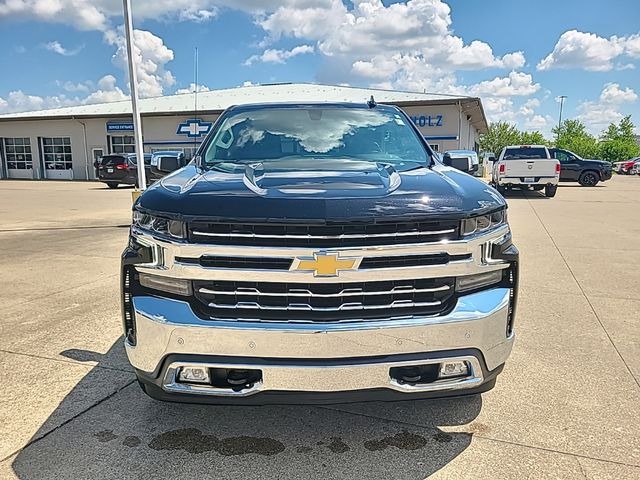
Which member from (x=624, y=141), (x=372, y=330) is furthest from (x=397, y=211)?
(x=624, y=141)

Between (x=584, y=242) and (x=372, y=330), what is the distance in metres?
8.14

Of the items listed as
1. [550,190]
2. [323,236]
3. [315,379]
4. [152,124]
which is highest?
[152,124]

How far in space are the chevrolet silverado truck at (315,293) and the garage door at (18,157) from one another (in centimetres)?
4252

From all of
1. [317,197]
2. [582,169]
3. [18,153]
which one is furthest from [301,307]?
[18,153]

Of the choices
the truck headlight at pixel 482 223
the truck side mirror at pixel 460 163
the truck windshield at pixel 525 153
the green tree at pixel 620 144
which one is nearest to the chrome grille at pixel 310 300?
the truck headlight at pixel 482 223

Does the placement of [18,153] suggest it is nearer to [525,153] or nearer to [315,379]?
[525,153]

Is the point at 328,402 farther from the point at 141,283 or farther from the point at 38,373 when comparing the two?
the point at 38,373

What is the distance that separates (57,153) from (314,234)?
41.2 m

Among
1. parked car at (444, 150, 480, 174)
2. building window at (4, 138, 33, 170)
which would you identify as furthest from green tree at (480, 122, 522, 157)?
parked car at (444, 150, 480, 174)

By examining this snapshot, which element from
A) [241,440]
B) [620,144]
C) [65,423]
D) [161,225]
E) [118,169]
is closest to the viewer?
[161,225]

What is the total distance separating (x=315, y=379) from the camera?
2262 mm

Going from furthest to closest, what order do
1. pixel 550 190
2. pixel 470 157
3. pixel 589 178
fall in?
pixel 589 178
pixel 550 190
pixel 470 157

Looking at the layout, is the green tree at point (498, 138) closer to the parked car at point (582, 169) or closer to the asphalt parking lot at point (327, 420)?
the parked car at point (582, 169)

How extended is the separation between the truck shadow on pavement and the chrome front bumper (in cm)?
45
